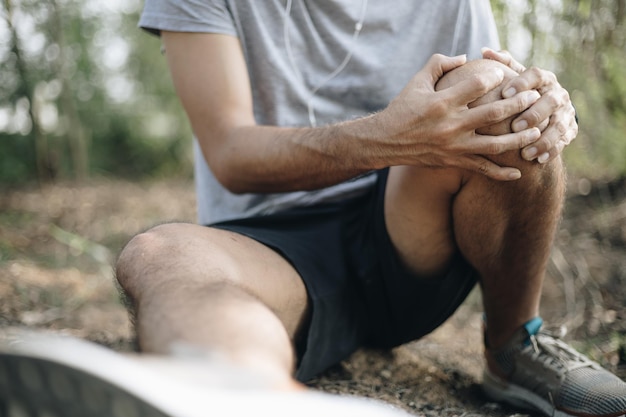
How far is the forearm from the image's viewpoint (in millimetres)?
1492

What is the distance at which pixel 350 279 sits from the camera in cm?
173

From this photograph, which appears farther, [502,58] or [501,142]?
[502,58]

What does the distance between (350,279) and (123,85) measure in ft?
22.2

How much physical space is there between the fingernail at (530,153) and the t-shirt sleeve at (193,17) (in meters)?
0.83

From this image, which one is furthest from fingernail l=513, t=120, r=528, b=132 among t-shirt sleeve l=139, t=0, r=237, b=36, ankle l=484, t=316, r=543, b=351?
t-shirt sleeve l=139, t=0, r=237, b=36

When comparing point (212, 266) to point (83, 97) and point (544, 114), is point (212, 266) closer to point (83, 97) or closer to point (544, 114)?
point (544, 114)

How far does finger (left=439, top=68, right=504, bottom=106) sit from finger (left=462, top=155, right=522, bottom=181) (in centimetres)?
12

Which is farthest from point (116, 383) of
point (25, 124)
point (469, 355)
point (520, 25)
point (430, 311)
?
point (25, 124)

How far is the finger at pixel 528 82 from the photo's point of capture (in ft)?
4.58

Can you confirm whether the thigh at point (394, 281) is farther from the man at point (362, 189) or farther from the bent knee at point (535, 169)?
the bent knee at point (535, 169)

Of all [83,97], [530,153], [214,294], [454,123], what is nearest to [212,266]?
[214,294]

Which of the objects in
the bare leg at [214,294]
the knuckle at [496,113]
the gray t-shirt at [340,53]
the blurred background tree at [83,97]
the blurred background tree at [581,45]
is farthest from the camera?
the blurred background tree at [83,97]

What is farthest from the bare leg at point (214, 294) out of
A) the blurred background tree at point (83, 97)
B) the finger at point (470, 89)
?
the blurred background tree at point (83, 97)

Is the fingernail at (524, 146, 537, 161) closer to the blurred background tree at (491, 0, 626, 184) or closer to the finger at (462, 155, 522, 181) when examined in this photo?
the finger at (462, 155, 522, 181)
